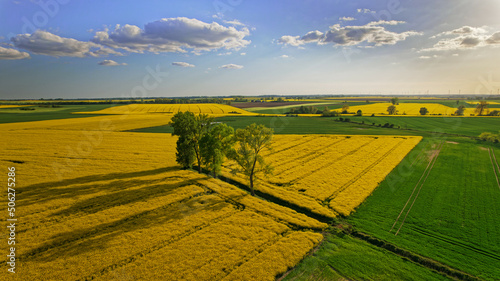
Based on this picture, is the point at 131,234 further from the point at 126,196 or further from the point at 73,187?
the point at 73,187

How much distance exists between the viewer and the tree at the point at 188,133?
4591 centimetres

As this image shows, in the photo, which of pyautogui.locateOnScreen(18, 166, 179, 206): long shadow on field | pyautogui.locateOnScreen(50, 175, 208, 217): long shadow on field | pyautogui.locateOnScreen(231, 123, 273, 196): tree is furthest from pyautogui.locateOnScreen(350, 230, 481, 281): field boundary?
pyautogui.locateOnScreen(18, 166, 179, 206): long shadow on field

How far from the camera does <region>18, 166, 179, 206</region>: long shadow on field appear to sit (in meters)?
33.4

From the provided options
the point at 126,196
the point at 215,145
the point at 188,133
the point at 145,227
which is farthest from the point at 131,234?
the point at 188,133

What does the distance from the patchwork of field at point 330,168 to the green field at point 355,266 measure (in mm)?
7104

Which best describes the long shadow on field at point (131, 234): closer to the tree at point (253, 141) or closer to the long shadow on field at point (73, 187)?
the tree at point (253, 141)

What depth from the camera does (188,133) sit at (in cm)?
4641

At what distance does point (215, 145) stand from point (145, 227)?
1989 centimetres

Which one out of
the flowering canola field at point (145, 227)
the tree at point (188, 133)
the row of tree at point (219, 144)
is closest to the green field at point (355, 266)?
the flowering canola field at point (145, 227)

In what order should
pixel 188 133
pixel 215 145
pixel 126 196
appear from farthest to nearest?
pixel 188 133, pixel 215 145, pixel 126 196

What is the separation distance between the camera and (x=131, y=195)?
34844mm

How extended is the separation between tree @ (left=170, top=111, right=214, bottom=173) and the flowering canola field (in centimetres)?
341

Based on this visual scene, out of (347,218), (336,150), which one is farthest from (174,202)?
→ (336,150)

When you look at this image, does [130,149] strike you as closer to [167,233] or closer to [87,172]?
[87,172]
